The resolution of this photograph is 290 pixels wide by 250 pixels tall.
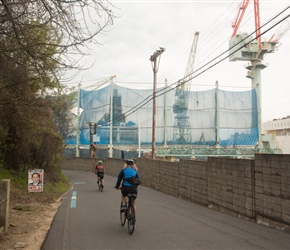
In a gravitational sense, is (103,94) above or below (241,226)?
above

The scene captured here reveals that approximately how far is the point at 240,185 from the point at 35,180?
796cm

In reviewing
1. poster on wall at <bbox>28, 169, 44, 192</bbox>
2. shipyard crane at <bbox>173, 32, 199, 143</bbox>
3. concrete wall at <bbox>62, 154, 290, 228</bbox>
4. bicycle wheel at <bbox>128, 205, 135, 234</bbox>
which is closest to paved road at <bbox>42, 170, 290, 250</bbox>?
bicycle wheel at <bbox>128, 205, 135, 234</bbox>

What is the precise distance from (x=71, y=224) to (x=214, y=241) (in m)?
3.69

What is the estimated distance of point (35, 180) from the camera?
43.9ft

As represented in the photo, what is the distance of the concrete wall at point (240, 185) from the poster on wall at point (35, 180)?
608 centimetres

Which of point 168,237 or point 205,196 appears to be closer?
point 168,237

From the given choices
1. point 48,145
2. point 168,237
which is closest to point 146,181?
point 48,145

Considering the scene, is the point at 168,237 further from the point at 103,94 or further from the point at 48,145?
the point at 103,94

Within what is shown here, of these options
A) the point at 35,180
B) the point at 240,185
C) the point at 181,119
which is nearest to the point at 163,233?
the point at 240,185

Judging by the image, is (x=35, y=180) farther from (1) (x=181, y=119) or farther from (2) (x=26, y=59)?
(1) (x=181, y=119)

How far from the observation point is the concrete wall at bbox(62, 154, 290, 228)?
7.77 m

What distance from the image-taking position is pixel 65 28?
21.4ft

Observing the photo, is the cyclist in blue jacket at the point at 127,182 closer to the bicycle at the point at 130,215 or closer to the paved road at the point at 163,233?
the bicycle at the point at 130,215

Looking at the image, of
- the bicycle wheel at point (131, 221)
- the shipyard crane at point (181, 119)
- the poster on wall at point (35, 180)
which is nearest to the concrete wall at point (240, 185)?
the bicycle wheel at point (131, 221)
